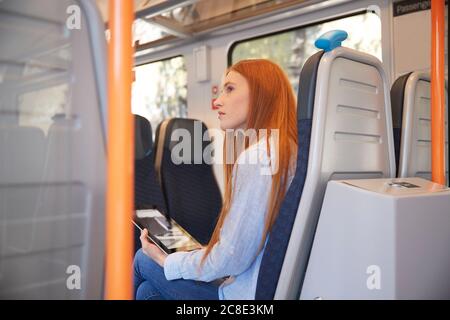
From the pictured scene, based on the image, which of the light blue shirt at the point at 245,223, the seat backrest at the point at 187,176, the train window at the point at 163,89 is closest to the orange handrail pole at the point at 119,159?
the light blue shirt at the point at 245,223

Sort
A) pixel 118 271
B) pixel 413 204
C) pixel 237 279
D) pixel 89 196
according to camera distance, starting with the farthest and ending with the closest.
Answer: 1. pixel 237 279
2. pixel 413 204
3. pixel 89 196
4. pixel 118 271

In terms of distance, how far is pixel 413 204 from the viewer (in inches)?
41.6

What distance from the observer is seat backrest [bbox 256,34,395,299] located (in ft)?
3.72

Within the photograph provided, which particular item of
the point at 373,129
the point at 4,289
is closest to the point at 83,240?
the point at 4,289

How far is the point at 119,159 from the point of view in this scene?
2.60 ft

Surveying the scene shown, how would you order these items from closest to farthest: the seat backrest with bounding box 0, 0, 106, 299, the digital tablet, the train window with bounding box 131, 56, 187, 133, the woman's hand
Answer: the seat backrest with bounding box 0, 0, 106, 299
the woman's hand
the digital tablet
the train window with bounding box 131, 56, 187, 133

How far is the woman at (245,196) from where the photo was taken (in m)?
1.20

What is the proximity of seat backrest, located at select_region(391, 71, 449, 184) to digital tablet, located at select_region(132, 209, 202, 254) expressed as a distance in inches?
35.4

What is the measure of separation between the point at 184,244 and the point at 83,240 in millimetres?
811

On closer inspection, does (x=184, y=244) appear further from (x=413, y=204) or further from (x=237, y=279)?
(x=413, y=204)

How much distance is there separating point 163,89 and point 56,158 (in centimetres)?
312

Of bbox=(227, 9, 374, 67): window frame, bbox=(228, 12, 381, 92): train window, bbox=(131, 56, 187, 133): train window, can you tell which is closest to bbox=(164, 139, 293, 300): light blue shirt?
bbox=(228, 12, 381, 92): train window
